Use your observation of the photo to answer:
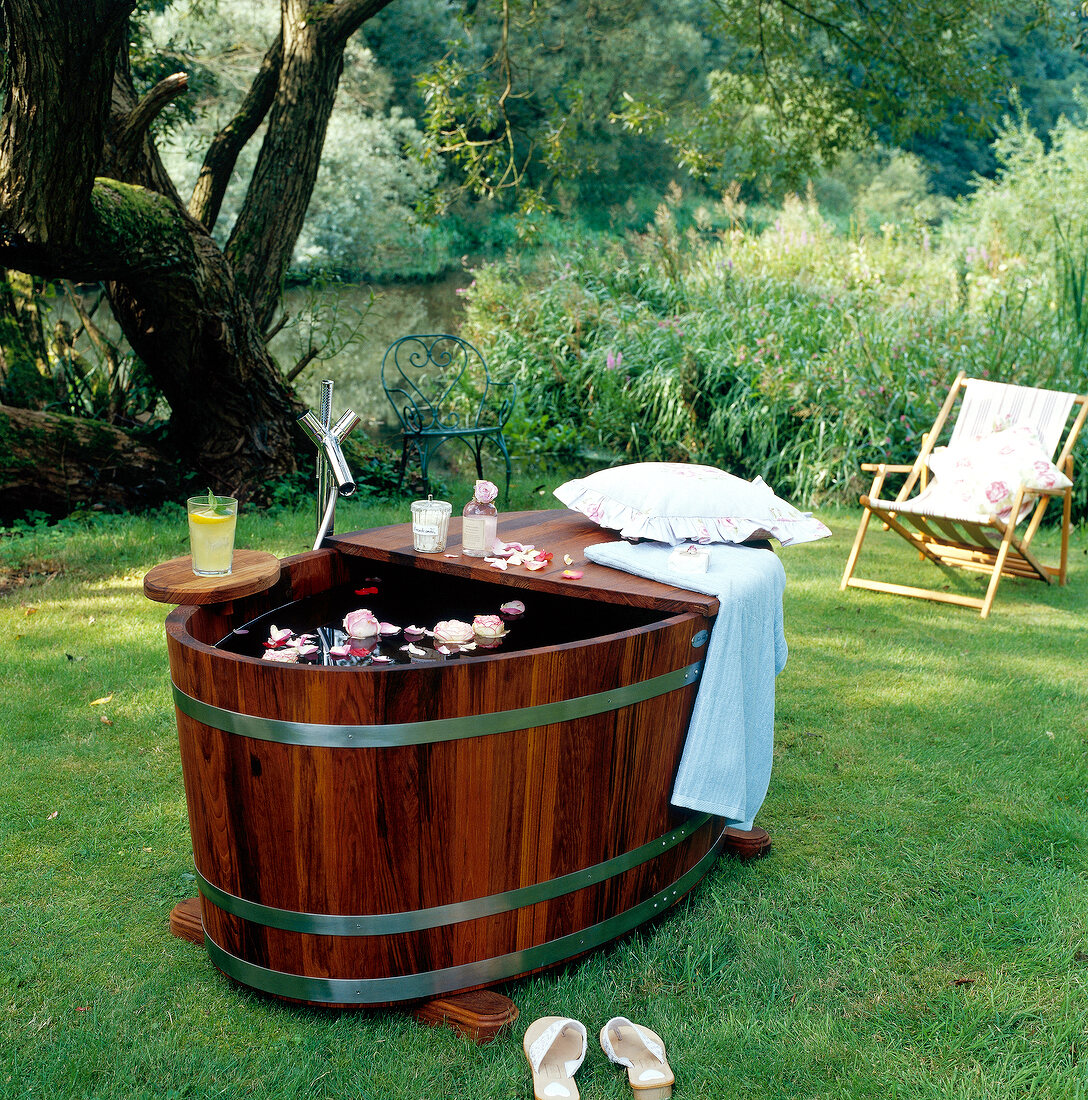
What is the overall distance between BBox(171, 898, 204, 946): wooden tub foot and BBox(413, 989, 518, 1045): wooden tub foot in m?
0.54

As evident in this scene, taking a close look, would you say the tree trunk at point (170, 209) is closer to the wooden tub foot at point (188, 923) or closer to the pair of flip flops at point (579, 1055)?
the wooden tub foot at point (188, 923)

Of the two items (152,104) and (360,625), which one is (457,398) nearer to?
(152,104)

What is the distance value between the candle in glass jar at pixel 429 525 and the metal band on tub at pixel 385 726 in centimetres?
76

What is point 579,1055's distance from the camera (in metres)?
1.70

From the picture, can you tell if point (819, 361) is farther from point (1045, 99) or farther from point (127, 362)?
point (1045, 99)

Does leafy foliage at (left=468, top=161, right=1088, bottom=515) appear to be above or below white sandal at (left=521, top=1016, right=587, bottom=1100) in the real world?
above

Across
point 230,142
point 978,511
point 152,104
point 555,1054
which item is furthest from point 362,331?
point 555,1054

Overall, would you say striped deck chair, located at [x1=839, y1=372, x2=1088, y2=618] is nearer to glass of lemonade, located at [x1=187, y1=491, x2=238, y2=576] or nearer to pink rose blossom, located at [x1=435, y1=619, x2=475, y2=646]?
pink rose blossom, located at [x1=435, y1=619, x2=475, y2=646]

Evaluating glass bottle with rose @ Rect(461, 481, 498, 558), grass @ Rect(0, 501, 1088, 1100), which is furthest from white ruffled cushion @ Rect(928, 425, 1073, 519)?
glass bottle with rose @ Rect(461, 481, 498, 558)

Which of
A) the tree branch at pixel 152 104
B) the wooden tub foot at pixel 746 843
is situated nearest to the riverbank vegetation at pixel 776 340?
the tree branch at pixel 152 104

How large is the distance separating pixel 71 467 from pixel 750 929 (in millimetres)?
4588

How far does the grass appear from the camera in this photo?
1.72 meters

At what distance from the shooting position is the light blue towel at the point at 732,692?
6.73 ft

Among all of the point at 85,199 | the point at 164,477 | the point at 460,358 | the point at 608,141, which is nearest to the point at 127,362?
the point at 164,477
